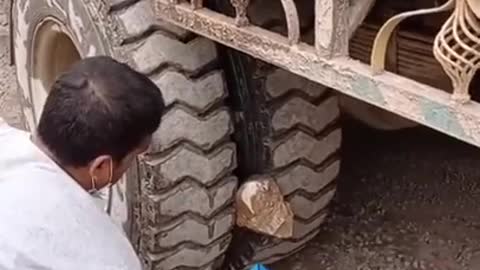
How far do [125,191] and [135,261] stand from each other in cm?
97

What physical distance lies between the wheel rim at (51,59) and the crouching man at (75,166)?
0.96m

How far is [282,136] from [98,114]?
3.88ft

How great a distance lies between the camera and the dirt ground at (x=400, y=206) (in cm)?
379

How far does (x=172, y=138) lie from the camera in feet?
10.2

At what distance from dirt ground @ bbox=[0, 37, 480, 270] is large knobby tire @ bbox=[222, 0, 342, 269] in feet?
0.62

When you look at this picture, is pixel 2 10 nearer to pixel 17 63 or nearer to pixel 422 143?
pixel 17 63

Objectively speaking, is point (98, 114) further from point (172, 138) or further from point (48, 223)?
point (172, 138)

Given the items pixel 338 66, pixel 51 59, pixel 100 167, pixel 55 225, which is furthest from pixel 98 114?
pixel 51 59

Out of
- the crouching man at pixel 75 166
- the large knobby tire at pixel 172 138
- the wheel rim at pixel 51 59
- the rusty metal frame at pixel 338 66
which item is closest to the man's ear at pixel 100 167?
the crouching man at pixel 75 166

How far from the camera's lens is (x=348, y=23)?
2385 mm

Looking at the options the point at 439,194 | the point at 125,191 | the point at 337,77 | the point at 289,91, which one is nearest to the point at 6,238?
the point at 337,77

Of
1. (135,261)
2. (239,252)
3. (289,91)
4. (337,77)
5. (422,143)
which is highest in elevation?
(337,77)

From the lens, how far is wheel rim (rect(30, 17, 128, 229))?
3311mm

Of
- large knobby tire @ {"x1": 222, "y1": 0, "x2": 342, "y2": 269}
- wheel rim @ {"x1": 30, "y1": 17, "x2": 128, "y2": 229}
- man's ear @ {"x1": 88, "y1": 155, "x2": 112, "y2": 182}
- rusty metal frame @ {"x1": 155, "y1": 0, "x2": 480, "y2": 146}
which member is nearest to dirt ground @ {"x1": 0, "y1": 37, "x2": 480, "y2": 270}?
large knobby tire @ {"x1": 222, "y1": 0, "x2": 342, "y2": 269}
